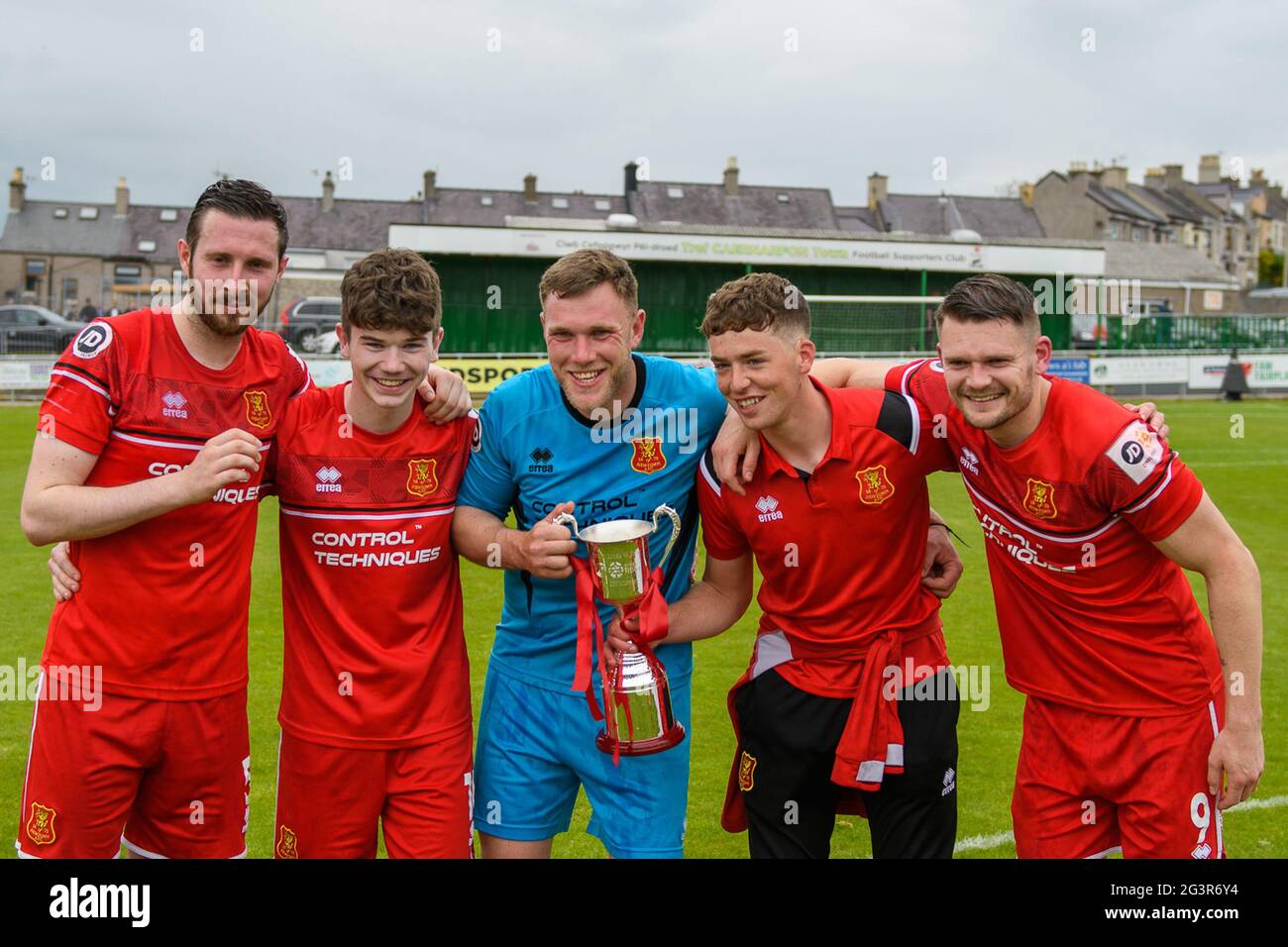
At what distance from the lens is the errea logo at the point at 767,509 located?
145 inches

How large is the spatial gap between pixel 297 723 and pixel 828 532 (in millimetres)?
1801

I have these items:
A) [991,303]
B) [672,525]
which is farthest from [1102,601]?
[672,525]

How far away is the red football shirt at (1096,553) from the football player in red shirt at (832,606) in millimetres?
273

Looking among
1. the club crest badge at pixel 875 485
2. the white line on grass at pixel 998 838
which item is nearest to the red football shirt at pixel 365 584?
the club crest badge at pixel 875 485

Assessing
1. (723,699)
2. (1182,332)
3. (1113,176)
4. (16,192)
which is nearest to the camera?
(723,699)

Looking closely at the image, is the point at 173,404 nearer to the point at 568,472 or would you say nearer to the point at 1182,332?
the point at 568,472

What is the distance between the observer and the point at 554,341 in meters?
3.56

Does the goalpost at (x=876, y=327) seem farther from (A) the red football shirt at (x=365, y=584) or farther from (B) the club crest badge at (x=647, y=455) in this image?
(A) the red football shirt at (x=365, y=584)

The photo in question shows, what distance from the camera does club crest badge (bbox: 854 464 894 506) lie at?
364 centimetres

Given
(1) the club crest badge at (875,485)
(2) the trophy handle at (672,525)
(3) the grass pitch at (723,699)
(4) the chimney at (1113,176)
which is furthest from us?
(4) the chimney at (1113,176)

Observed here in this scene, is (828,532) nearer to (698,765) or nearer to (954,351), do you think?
(954,351)

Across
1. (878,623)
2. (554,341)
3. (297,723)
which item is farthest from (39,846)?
(878,623)

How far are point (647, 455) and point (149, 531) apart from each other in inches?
62.2

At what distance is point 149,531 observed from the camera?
11.4 feet
